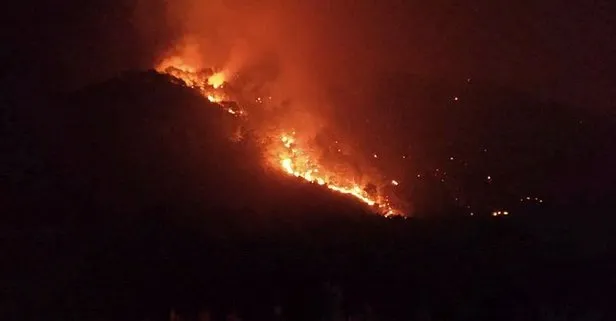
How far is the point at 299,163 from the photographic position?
15672 millimetres

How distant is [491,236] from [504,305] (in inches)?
69.1

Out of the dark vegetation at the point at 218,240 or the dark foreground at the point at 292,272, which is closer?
the dark foreground at the point at 292,272

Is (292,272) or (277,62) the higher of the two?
(277,62)

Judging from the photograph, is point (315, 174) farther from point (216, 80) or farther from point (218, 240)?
point (216, 80)

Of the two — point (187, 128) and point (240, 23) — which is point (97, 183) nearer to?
point (187, 128)

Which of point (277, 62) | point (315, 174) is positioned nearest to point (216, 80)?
point (277, 62)

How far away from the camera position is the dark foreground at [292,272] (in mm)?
11672

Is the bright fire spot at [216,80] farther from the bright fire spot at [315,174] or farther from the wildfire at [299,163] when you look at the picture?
the bright fire spot at [315,174]

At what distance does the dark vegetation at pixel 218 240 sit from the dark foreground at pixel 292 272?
0.08ft

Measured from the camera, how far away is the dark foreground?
11.7 m

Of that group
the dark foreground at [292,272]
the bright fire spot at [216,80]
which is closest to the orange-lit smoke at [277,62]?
the bright fire spot at [216,80]

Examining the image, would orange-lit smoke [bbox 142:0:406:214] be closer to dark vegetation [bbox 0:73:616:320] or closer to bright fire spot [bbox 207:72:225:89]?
bright fire spot [bbox 207:72:225:89]

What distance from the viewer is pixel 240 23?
64.8 feet

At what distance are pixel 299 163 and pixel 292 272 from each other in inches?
143
